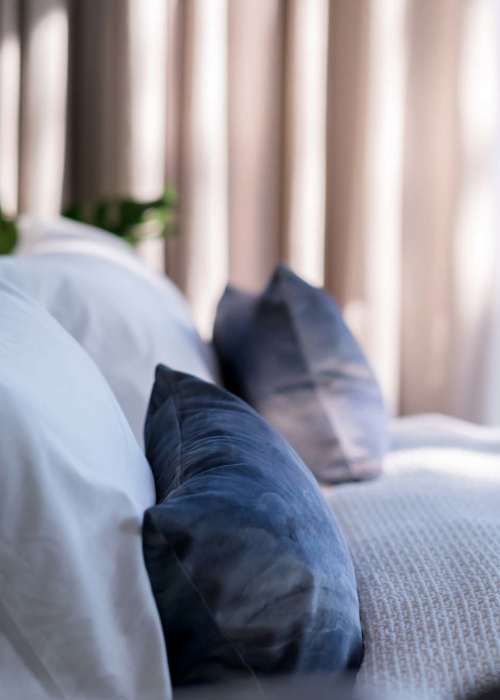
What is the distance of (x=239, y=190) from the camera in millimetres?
2305

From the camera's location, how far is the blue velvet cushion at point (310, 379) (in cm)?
123

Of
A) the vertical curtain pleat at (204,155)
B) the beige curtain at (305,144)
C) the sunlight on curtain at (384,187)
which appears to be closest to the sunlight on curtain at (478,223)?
the beige curtain at (305,144)

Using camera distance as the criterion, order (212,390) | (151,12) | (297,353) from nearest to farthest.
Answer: (212,390), (297,353), (151,12)

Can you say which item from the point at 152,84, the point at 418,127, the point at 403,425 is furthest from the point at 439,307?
the point at 152,84

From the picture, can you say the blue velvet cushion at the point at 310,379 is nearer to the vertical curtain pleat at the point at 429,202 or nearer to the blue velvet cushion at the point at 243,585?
the blue velvet cushion at the point at 243,585

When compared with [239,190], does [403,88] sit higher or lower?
higher

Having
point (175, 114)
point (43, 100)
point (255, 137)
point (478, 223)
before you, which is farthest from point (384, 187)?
point (43, 100)

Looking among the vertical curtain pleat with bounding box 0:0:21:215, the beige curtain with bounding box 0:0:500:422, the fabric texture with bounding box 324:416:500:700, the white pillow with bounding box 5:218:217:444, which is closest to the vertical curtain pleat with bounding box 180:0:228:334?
the beige curtain with bounding box 0:0:500:422

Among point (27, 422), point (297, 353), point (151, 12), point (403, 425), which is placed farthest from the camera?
point (151, 12)

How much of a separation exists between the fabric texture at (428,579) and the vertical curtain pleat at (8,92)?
139 cm

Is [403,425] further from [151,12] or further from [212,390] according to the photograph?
[151,12]

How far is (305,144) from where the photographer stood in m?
2.23

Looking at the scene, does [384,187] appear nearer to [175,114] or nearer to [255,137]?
[255,137]

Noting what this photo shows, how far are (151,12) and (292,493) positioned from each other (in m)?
1.80
